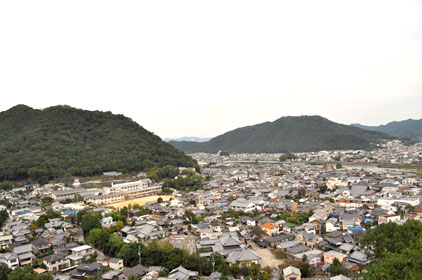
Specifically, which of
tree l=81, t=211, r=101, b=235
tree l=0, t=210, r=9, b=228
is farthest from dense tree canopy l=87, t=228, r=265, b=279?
tree l=0, t=210, r=9, b=228

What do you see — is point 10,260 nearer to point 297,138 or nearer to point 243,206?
point 243,206

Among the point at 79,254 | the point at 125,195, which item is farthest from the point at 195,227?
the point at 125,195

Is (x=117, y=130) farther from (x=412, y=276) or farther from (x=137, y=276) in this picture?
(x=412, y=276)

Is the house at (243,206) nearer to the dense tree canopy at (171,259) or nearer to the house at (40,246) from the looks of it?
the dense tree canopy at (171,259)

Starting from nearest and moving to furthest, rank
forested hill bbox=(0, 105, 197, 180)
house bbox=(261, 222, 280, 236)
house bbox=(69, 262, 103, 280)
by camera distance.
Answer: house bbox=(69, 262, 103, 280), house bbox=(261, 222, 280, 236), forested hill bbox=(0, 105, 197, 180)

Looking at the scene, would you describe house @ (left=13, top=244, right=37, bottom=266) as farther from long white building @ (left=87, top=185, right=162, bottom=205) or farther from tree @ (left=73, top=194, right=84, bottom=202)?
tree @ (left=73, top=194, right=84, bottom=202)

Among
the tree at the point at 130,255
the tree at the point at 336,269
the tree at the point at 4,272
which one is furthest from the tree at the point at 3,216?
the tree at the point at 336,269

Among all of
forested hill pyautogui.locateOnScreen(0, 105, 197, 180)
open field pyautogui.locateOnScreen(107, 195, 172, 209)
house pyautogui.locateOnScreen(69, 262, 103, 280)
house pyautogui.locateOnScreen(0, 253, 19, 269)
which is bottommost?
house pyautogui.locateOnScreen(69, 262, 103, 280)

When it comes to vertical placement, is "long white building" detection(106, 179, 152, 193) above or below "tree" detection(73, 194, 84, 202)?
above
